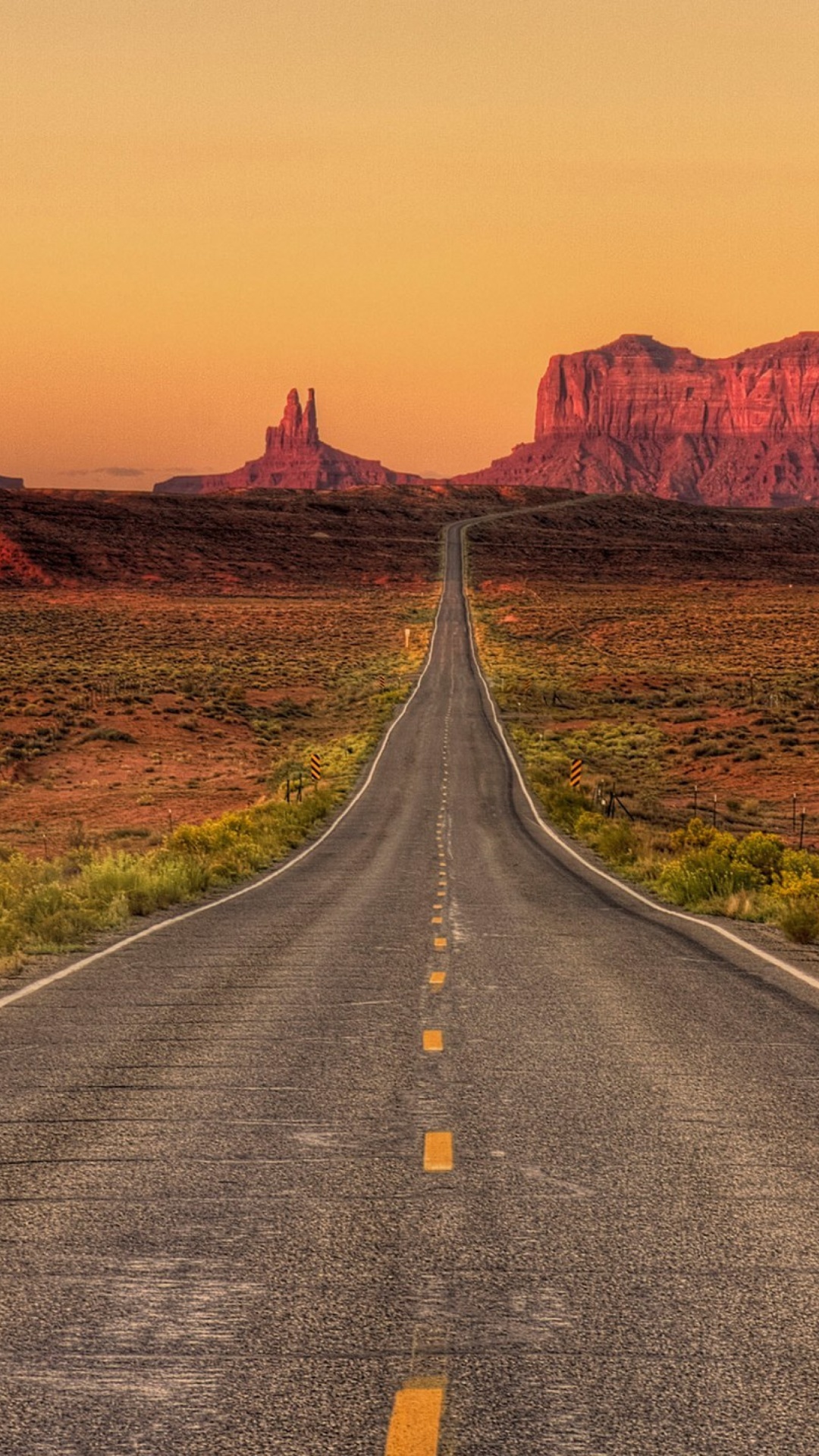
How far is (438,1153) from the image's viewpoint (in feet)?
22.8

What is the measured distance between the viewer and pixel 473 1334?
467cm

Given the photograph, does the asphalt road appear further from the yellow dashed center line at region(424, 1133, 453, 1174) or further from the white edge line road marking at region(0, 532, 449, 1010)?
the white edge line road marking at region(0, 532, 449, 1010)

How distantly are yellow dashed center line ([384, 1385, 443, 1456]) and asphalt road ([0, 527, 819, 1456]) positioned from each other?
0.04 ft

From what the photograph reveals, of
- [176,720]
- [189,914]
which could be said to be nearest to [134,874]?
[189,914]

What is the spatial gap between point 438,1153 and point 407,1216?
39.3 inches

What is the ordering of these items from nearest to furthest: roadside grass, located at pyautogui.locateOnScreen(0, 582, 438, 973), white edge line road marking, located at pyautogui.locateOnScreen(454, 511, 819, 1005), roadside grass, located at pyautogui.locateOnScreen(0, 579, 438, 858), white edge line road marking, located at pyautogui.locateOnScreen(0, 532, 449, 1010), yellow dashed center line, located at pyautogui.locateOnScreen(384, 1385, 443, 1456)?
yellow dashed center line, located at pyautogui.locateOnScreen(384, 1385, 443, 1456) → white edge line road marking, located at pyautogui.locateOnScreen(0, 532, 449, 1010) → white edge line road marking, located at pyautogui.locateOnScreen(454, 511, 819, 1005) → roadside grass, located at pyautogui.locateOnScreen(0, 582, 438, 973) → roadside grass, located at pyautogui.locateOnScreen(0, 579, 438, 858)

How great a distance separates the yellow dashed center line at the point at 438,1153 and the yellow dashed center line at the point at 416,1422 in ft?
7.91

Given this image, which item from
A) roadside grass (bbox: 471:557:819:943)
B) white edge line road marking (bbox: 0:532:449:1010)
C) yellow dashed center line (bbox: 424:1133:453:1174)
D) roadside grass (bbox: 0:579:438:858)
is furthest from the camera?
roadside grass (bbox: 0:579:438:858)

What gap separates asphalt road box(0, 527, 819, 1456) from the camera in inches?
163

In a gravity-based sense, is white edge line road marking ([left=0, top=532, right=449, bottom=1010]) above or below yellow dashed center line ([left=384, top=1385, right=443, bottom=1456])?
below

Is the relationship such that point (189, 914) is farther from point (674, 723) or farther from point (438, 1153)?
point (674, 723)

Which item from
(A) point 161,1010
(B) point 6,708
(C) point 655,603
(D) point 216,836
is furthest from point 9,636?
(A) point 161,1010

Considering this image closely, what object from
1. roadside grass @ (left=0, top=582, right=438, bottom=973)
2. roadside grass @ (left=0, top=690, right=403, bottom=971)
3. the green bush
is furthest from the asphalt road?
roadside grass @ (left=0, top=582, right=438, bottom=973)

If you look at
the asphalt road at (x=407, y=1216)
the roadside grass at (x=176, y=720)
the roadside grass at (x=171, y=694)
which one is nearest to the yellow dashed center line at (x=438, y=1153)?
the asphalt road at (x=407, y=1216)
